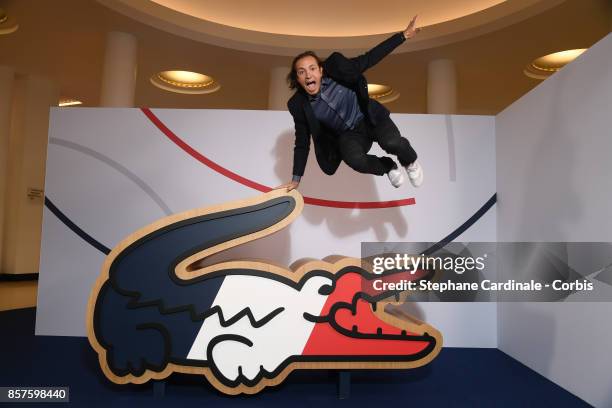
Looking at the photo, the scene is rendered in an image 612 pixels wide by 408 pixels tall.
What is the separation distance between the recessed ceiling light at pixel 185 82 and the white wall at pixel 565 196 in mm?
5724

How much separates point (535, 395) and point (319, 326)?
145cm

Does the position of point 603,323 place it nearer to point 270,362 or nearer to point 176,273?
point 270,362

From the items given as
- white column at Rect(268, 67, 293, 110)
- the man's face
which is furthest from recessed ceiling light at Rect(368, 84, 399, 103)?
the man's face

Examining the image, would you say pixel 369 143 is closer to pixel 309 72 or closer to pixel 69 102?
pixel 309 72

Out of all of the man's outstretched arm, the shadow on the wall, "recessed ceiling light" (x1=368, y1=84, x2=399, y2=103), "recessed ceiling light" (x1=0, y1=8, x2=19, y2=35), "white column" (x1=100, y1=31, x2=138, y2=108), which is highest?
"recessed ceiling light" (x1=368, y1=84, x2=399, y2=103)

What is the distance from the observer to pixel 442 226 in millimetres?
3865

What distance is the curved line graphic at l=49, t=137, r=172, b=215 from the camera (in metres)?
3.96

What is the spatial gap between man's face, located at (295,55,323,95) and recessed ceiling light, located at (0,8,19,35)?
483 cm

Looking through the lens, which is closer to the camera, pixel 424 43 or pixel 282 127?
pixel 282 127

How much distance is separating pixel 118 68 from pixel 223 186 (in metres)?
2.99

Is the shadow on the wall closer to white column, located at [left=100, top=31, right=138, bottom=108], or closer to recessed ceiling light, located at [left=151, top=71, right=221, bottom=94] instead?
white column, located at [left=100, top=31, right=138, bottom=108]

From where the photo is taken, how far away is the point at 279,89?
669 centimetres

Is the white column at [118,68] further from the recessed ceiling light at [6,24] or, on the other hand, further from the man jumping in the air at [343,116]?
the man jumping in the air at [343,116]

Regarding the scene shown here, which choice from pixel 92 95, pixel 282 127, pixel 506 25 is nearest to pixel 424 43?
pixel 506 25
